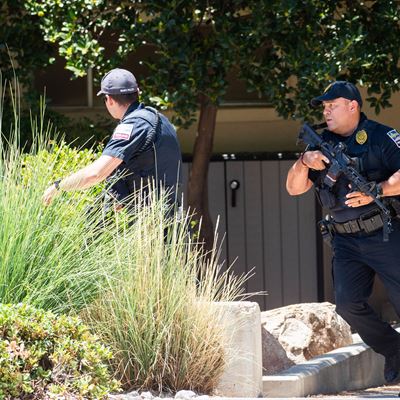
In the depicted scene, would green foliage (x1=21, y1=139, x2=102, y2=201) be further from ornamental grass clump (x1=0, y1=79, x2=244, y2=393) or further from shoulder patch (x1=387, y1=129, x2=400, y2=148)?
shoulder patch (x1=387, y1=129, x2=400, y2=148)

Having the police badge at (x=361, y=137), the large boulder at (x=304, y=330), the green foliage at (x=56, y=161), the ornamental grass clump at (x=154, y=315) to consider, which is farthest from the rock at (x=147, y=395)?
the large boulder at (x=304, y=330)

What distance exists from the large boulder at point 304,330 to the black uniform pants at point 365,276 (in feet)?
3.87

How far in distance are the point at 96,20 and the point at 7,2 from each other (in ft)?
3.02

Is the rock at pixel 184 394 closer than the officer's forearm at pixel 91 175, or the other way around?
the rock at pixel 184 394

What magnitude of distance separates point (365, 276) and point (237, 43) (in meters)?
3.19

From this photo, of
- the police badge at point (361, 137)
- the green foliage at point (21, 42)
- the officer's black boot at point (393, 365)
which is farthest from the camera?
the green foliage at point (21, 42)

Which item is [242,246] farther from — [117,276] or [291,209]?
[117,276]

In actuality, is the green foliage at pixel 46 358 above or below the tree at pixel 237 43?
below

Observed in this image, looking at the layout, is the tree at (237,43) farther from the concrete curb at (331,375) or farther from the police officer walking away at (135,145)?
the police officer walking away at (135,145)

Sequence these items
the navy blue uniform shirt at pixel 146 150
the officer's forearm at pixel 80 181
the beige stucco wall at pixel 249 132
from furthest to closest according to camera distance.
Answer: the beige stucco wall at pixel 249 132 < the navy blue uniform shirt at pixel 146 150 < the officer's forearm at pixel 80 181

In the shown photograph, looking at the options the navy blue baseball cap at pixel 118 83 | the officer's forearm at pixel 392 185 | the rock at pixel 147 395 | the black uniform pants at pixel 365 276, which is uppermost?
the navy blue baseball cap at pixel 118 83

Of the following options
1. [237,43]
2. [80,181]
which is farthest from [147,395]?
[237,43]

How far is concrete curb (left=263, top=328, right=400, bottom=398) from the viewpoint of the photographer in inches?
265

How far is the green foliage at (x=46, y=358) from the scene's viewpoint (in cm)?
443
